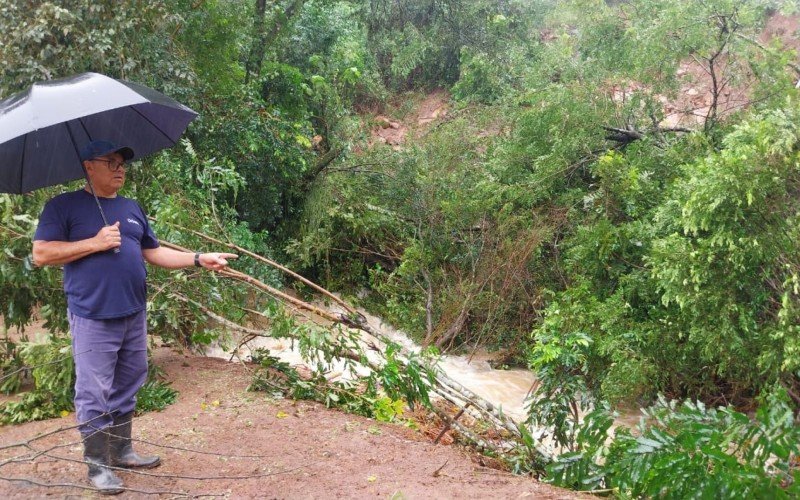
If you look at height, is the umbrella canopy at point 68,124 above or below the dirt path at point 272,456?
above

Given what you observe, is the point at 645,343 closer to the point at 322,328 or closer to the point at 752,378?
the point at 752,378

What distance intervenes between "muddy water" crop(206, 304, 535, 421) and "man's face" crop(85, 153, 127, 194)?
13.2 feet

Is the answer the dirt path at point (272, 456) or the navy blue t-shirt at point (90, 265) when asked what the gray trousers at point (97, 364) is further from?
the dirt path at point (272, 456)

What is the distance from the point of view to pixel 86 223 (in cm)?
324

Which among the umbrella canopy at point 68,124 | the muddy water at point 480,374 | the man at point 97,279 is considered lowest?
the muddy water at point 480,374

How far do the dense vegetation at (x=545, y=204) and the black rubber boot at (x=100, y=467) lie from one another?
1.88m

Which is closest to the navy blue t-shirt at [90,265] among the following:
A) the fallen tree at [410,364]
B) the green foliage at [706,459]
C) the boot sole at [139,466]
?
the boot sole at [139,466]

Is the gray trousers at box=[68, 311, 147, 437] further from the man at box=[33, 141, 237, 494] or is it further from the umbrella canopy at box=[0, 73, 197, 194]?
the umbrella canopy at box=[0, 73, 197, 194]

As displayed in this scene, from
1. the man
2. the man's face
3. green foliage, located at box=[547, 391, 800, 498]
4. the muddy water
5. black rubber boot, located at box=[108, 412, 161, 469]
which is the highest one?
the man's face

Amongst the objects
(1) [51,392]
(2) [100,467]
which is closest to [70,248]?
(2) [100,467]

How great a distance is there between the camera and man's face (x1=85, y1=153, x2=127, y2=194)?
329 centimetres

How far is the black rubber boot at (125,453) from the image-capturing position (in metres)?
3.49

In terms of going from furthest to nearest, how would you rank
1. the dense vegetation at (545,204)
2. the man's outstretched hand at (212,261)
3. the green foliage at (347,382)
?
the dense vegetation at (545,204) → the green foliage at (347,382) → the man's outstretched hand at (212,261)

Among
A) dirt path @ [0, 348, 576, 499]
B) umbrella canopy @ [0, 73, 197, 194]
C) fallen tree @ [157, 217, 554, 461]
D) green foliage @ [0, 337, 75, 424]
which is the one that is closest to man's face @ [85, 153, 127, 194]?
umbrella canopy @ [0, 73, 197, 194]
